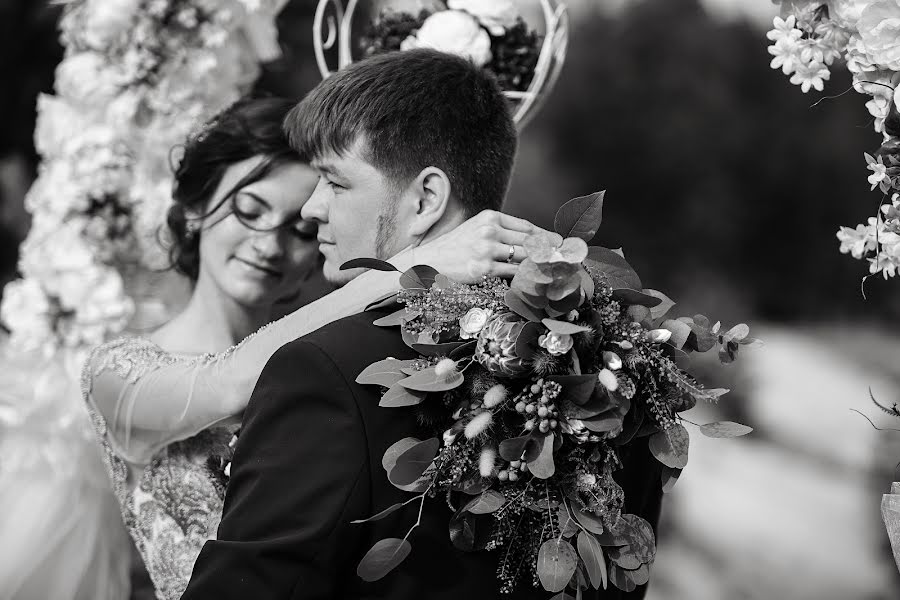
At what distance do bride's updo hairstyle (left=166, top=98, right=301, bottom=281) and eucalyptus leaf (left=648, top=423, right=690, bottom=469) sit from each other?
5.28 feet

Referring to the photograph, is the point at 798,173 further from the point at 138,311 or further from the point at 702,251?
the point at 138,311

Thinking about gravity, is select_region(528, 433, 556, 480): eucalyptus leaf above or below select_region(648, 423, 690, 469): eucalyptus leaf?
above

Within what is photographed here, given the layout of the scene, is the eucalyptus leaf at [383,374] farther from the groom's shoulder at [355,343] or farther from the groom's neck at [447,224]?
the groom's neck at [447,224]

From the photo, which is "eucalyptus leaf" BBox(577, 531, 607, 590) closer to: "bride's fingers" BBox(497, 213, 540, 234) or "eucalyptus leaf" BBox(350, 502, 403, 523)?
"eucalyptus leaf" BBox(350, 502, 403, 523)

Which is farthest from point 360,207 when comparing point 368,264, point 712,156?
point 712,156

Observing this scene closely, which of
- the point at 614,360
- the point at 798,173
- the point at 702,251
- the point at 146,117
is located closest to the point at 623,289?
the point at 614,360

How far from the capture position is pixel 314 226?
3.09 m

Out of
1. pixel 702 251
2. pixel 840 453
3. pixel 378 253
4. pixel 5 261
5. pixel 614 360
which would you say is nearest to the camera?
pixel 614 360

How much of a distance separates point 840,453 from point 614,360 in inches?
514

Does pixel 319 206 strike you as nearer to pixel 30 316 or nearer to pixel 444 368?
pixel 444 368

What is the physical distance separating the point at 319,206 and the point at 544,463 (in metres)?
0.88

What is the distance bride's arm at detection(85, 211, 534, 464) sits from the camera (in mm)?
2033

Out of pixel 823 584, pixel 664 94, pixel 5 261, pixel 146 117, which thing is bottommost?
pixel 823 584

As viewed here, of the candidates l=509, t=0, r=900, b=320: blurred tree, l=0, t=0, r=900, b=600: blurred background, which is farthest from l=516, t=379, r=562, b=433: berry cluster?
l=509, t=0, r=900, b=320: blurred tree
